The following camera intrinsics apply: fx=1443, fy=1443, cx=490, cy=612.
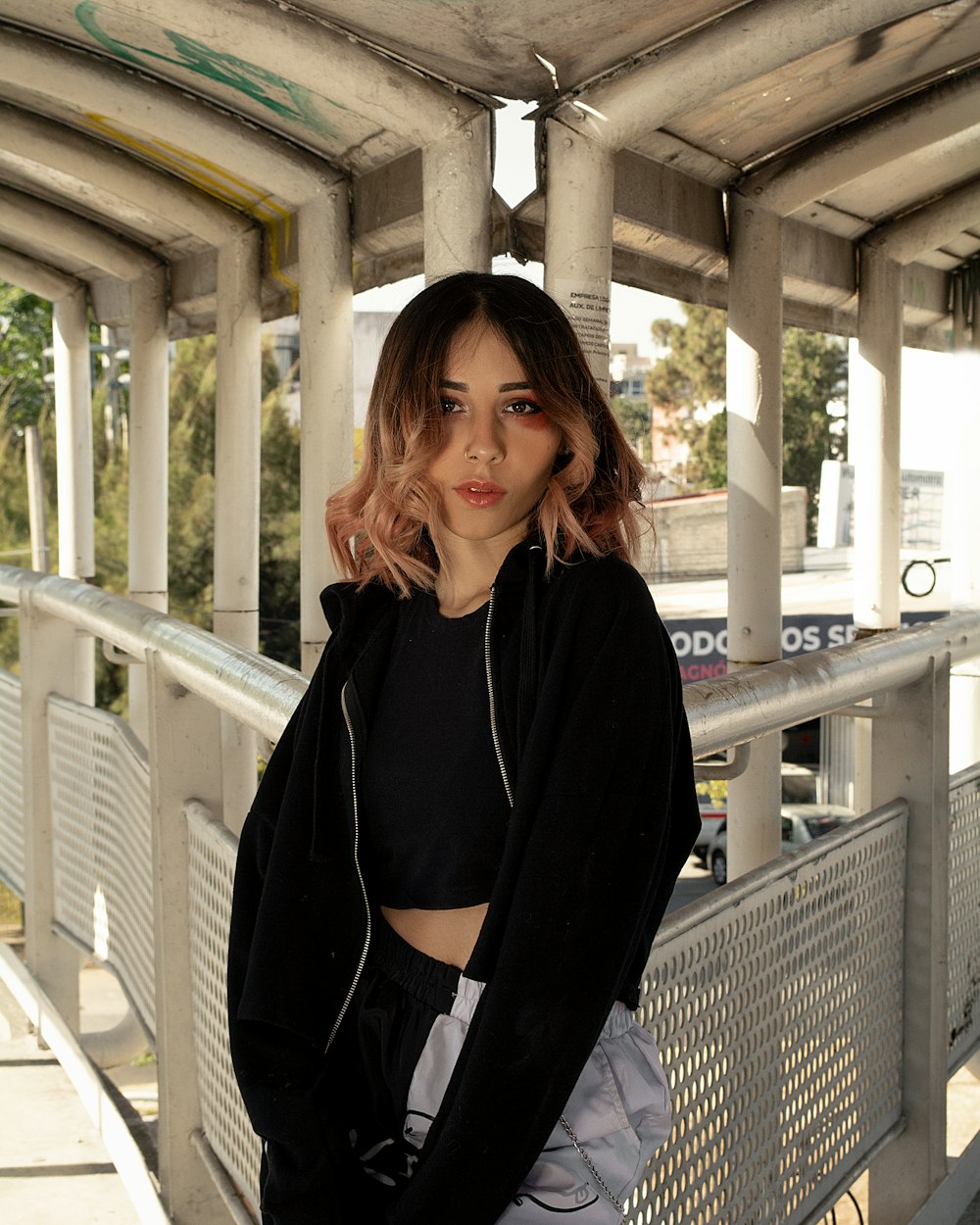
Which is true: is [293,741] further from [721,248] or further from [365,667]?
[721,248]

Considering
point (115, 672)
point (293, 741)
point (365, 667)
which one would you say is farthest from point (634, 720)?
point (115, 672)

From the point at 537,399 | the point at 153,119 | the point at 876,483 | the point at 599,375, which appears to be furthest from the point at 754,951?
the point at 876,483

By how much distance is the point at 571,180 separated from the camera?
5891 millimetres

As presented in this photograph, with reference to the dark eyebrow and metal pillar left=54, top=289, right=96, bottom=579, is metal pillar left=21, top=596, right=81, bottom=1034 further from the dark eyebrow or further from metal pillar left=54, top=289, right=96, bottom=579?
metal pillar left=54, top=289, right=96, bottom=579

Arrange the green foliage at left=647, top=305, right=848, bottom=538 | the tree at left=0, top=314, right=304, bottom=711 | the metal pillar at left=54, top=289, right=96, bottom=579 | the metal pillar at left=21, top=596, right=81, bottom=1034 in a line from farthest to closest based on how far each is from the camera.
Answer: the green foliage at left=647, top=305, right=848, bottom=538 < the tree at left=0, top=314, right=304, bottom=711 < the metal pillar at left=54, top=289, right=96, bottom=579 < the metal pillar at left=21, top=596, right=81, bottom=1034

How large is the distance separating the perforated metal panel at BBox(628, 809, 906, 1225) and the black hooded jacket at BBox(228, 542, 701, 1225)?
0.47 metres

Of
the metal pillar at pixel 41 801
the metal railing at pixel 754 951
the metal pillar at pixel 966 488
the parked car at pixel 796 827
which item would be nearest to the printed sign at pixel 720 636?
the parked car at pixel 796 827

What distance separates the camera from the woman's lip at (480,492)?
1.69 m

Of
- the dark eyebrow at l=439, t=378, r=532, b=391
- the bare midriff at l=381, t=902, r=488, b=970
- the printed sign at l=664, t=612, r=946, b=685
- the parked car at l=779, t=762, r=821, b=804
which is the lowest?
the parked car at l=779, t=762, r=821, b=804

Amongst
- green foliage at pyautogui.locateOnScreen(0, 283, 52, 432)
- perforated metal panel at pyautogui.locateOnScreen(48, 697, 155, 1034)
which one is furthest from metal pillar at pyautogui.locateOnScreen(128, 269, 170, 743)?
green foliage at pyautogui.locateOnScreen(0, 283, 52, 432)

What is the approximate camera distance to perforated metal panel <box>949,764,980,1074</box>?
10.2ft

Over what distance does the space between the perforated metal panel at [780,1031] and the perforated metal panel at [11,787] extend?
262cm

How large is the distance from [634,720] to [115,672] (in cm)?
3157

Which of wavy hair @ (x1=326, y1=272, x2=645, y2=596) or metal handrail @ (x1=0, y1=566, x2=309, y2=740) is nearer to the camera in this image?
wavy hair @ (x1=326, y1=272, x2=645, y2=596)
